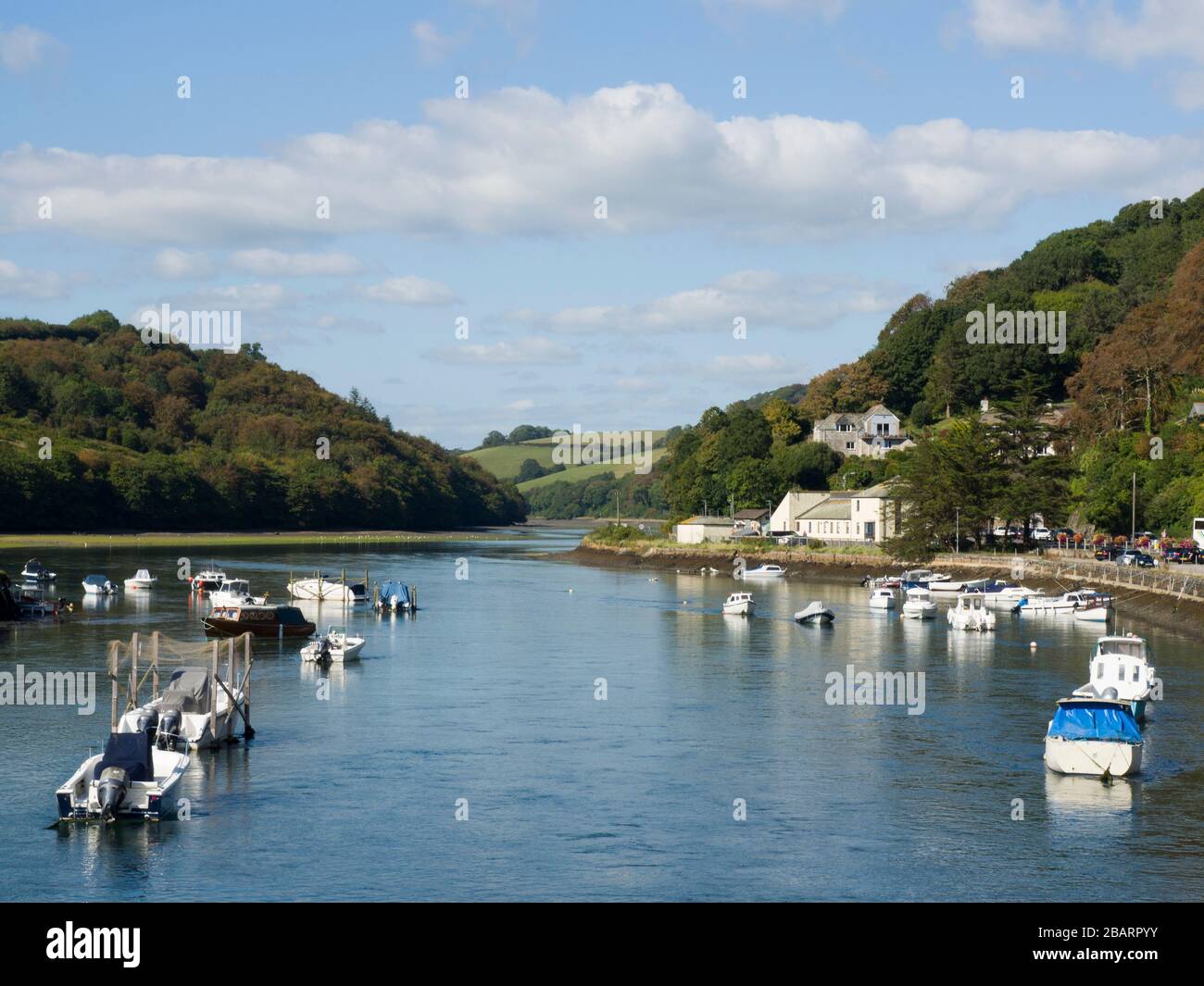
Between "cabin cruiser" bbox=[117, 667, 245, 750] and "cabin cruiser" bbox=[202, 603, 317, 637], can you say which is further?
"cabin cruiser" bbox=[202, 603, 317, 637]

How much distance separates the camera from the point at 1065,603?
77.0 m

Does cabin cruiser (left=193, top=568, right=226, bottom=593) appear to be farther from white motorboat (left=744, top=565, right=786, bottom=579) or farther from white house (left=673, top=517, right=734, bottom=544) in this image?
white house (left=673, top=517, right=734, bottom=544)

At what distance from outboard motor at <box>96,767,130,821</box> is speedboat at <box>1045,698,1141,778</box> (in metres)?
23.1

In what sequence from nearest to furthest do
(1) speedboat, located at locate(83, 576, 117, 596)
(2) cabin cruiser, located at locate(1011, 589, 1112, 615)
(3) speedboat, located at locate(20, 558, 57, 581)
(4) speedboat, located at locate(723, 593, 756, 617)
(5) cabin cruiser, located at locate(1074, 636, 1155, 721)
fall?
(5) cabin cruiser, located at locate(1074, 636, 1155, 721), (2) cabin cruiser, located at locate(1011, 589, 1112, 615), (4) speedboat, located at locate(723, 593, 756, 617), (1) speedboat, located at locate(83, 576, 117, 596), (3) speedboat, located at locate(20, 558, 57, 581)

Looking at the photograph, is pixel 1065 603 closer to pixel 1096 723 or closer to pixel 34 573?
pixel 1096 723

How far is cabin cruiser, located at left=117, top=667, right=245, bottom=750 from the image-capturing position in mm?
34537

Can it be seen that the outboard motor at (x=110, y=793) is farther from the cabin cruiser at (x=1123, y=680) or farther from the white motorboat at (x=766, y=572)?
the white motorboat at (x=766, y=572)

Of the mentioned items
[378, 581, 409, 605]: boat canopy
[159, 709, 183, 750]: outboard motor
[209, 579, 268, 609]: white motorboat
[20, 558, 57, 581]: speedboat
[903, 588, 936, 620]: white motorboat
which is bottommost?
[903, 588, 936, 620]: white motorboat

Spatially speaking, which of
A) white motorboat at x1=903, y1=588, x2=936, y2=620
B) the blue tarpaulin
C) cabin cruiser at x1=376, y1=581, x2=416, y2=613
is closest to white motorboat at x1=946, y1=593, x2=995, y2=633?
white motorboat at x1=903, y1=588, x2=936, y2=620

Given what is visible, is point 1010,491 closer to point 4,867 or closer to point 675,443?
point 675,443

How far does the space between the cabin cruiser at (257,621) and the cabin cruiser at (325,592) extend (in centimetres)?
1866

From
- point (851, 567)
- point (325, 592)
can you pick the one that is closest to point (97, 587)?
point (325, 592)
